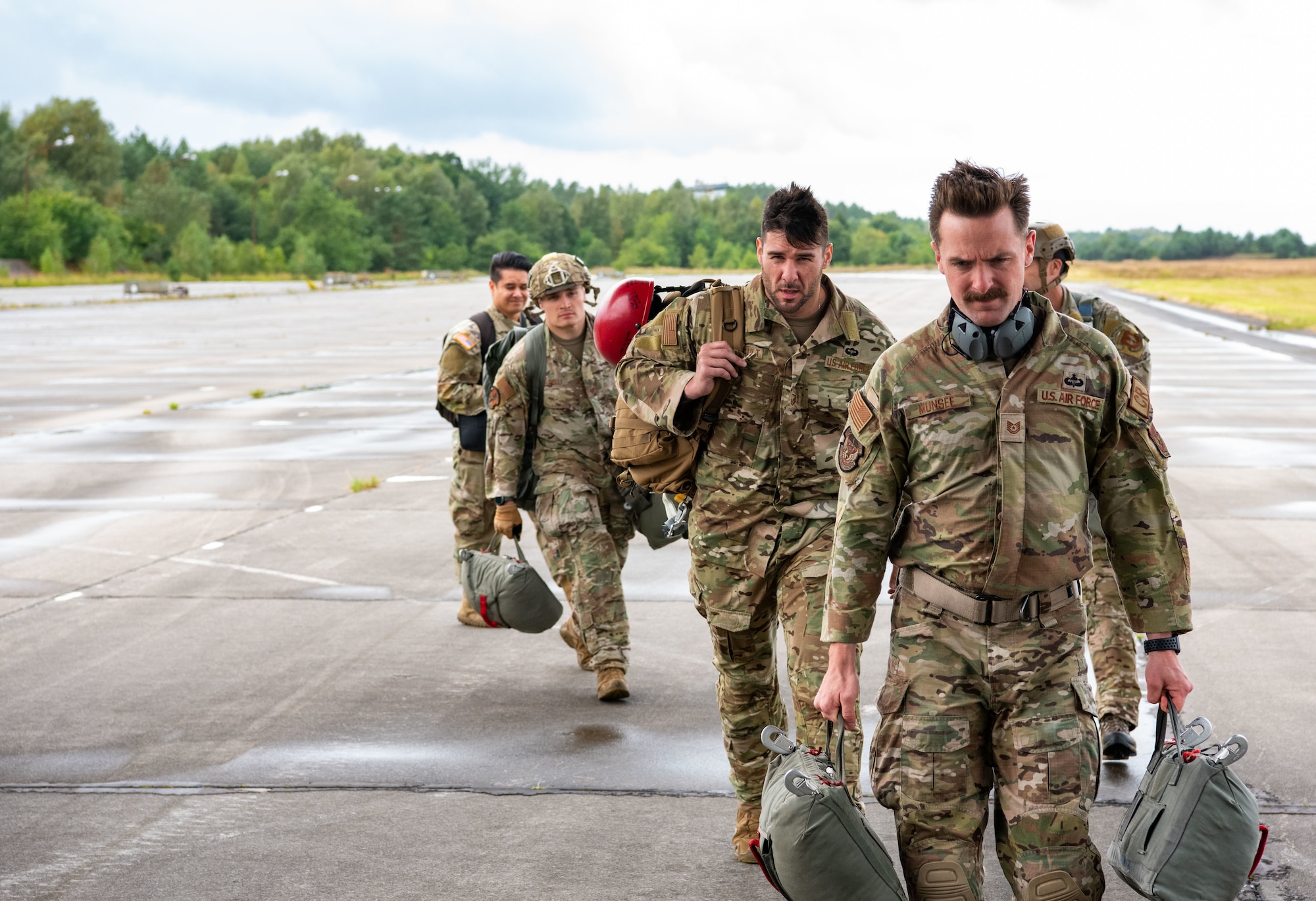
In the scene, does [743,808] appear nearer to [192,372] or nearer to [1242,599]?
[1242,599]

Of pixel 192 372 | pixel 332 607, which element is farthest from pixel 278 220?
pixel 332 607

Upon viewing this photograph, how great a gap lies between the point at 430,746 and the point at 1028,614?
3.31 m

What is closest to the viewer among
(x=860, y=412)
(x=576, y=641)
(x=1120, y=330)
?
(x=860, y=412)

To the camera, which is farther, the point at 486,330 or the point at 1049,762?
the point at 486,330

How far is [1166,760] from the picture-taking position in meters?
3.12

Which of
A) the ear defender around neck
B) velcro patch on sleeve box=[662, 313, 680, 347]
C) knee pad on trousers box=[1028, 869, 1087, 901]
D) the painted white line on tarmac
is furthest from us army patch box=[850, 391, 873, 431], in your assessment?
the painted white line on tarmac

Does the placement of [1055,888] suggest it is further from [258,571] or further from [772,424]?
[258,571]

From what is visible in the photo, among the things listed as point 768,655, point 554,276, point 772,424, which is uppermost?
point 554,276

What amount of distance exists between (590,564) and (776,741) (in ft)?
10.1

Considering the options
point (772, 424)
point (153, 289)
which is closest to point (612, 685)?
point (772, 424)

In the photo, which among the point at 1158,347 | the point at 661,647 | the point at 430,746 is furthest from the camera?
the point at 1158,347

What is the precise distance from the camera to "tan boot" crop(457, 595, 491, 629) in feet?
25.7

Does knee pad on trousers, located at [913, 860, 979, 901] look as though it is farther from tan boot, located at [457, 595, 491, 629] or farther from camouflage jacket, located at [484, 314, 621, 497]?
tan boot, located at [457, 595, 491, 629]

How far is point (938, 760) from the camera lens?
10.5 feet
